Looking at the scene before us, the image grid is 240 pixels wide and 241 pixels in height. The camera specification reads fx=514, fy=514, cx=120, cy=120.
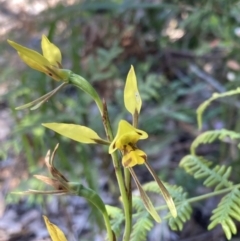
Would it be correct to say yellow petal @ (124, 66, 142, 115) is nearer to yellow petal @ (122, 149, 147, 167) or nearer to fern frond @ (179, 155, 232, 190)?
yellow petal @ (122, 149, 147, 167)

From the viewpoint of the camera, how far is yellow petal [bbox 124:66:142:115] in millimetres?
582

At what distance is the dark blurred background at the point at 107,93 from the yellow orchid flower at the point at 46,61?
81 centimetres

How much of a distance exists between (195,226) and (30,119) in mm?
680

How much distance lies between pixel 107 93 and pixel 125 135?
142 centimetres

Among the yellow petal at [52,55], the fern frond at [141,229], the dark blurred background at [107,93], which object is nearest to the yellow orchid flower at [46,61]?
the yellow petal at [52,55]

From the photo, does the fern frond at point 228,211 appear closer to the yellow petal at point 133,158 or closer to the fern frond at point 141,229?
the fern frond at point 141,229

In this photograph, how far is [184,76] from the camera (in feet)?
7.66

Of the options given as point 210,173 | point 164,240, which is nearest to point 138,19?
point 164,240

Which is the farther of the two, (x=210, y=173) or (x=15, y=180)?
(x=15, y=180)

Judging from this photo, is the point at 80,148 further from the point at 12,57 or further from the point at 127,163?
the point at 127,163

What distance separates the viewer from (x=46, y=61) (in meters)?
0.60

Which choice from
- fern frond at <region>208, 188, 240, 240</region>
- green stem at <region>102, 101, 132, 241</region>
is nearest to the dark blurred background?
fern frond at <region>208, 188, 240, 240</region>

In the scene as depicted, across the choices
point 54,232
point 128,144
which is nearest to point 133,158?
point 128,144

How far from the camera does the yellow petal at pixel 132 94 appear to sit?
58 cm
